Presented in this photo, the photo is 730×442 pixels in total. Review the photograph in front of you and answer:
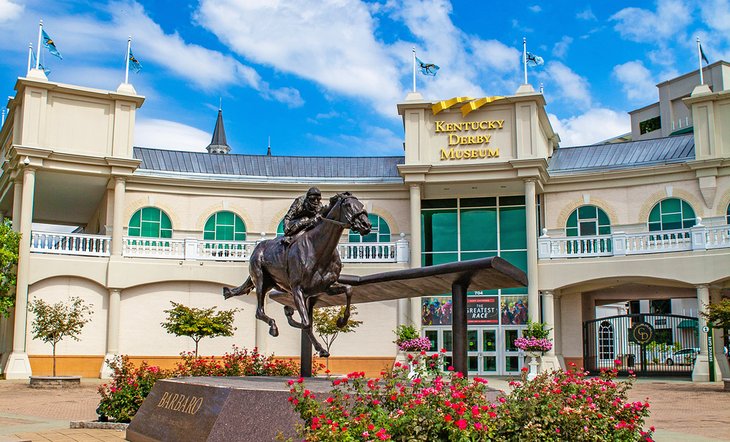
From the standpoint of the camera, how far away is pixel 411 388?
26.1 feet

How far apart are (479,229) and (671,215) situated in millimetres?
7263

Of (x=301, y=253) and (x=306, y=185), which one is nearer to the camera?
(x=301, y=253)

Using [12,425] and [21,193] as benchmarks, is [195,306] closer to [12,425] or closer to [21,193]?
[21,193]

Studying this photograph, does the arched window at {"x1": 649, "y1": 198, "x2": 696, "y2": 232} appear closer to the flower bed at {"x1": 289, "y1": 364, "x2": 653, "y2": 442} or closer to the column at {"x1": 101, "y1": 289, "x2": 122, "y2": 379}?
the column at {"x1": 101, "y1": 289, "x2": 122, "y2": 379}

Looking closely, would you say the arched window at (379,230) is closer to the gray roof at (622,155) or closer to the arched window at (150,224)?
the gray roof at (622,155)

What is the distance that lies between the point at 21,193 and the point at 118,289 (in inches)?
199

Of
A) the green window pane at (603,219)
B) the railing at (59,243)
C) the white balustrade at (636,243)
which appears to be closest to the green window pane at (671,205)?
the white balustrade at (636,243)

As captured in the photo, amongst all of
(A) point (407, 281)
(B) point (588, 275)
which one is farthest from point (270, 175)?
(A) point (407, 281)

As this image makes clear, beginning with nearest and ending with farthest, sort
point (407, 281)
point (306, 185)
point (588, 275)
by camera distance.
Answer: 1. point (407, 281)
2. point (588, 275)
3. point (306, 185)

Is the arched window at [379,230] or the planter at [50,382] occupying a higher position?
the arched window at [379,230]

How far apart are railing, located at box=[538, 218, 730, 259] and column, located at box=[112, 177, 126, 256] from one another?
1570 cm

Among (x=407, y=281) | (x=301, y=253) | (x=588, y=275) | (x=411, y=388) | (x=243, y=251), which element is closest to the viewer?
(x=411, y=388)

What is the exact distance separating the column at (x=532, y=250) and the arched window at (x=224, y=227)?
1151 centimetres

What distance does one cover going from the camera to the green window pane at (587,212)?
99.2ft
